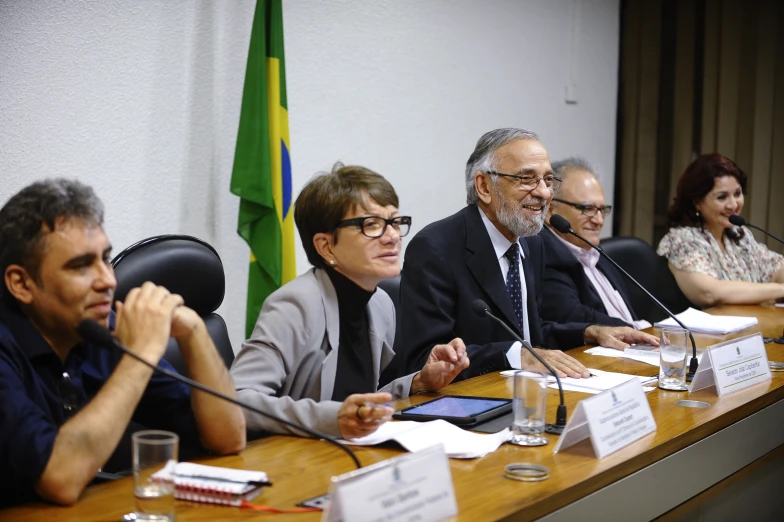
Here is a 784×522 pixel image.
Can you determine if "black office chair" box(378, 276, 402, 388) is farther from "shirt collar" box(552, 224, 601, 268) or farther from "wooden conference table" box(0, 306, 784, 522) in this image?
"shirt collar" box(552, 224, 601, 268)

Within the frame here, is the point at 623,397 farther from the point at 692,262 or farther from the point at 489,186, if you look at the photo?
the point at 692,262

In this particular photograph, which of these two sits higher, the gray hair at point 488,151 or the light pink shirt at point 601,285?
the gray hair at point 488,151

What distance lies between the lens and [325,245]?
7.25ft

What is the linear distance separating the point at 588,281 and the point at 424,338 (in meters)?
1.11

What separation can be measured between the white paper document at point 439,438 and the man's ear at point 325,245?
1.68ft

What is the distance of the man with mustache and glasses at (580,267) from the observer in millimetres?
3338

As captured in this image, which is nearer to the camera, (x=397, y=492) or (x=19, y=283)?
(x=397, y=492)

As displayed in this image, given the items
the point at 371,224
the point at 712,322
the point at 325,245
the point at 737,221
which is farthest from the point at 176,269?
the point at 737,221

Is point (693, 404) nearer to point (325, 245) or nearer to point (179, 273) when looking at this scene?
point (325, 245)

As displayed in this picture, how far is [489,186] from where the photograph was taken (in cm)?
296

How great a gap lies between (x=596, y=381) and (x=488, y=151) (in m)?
0.97

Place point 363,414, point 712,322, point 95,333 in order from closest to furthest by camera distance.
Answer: point 95,333 < point 363,414 < point 712,322

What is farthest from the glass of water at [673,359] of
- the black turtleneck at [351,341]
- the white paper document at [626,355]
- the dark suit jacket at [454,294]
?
the black turtleneck at [351,341]

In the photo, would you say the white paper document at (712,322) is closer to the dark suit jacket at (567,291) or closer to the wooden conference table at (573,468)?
the dark suit jacket at (567,291)
